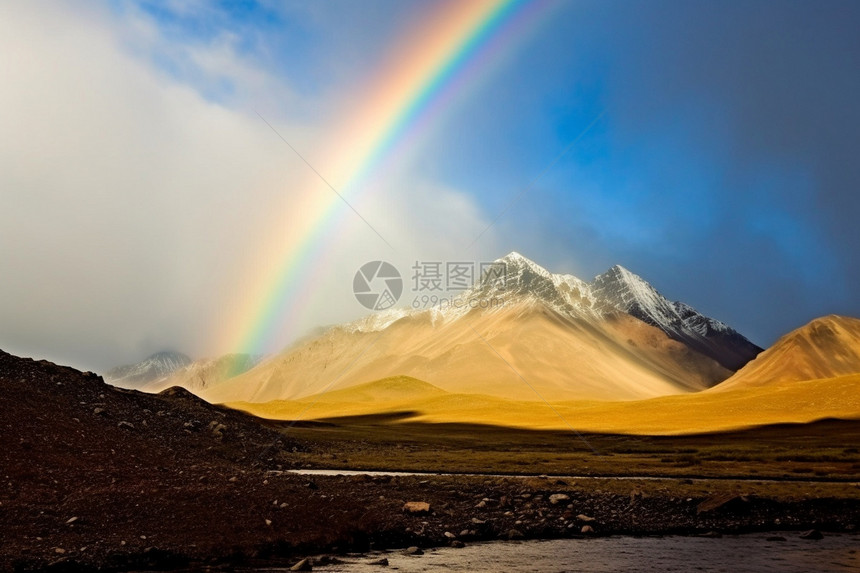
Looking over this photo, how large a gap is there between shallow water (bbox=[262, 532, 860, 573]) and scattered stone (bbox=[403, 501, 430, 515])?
13.8ft

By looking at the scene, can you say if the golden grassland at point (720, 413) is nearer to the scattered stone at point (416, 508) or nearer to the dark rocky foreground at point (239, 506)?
the dark rocky foreground at point (239, 506)

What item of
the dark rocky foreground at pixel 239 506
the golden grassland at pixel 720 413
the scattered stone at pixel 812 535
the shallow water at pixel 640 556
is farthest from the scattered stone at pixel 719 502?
the golden grassland at pixel 720 413

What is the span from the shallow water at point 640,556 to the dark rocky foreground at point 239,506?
202cm

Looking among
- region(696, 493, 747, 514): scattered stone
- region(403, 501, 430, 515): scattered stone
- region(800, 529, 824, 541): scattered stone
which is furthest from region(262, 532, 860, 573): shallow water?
region(403, 501, 430, 515): scattered stone

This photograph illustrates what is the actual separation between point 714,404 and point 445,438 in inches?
3237

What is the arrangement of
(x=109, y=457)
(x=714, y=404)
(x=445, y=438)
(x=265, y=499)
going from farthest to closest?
1. (x=714, y=404)
2. (x=445, y=438)
3. (x=109, y=457)
4. (x=265, y=499)

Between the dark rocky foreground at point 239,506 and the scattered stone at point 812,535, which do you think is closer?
the dark rocky foreground at point 239,506

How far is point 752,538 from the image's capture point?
116 ft

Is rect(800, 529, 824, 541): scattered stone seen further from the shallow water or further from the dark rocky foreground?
the dark rocky foreground

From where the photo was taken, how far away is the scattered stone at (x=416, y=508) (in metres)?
36.9

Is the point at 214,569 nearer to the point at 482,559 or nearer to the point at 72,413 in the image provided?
the point at 482,559

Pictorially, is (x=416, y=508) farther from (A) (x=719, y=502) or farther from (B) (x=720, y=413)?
(B) (x=720, y=413)

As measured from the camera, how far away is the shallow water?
28.8 meters

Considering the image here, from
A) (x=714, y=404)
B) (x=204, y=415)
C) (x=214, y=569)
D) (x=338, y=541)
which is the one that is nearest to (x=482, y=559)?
(x=338, y=541)
